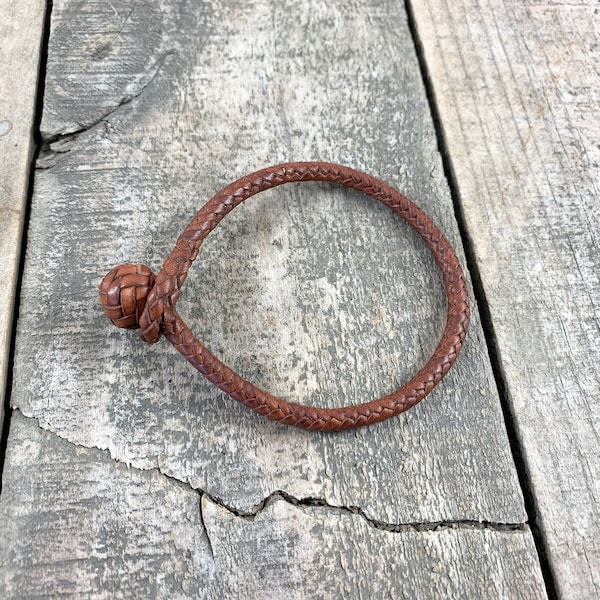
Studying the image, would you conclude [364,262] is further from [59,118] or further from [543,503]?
[59,118]

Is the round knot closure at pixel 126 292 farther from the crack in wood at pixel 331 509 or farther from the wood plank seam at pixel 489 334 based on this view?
the wood plank seam at pixel 489 334

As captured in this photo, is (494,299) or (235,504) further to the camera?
(494,299)

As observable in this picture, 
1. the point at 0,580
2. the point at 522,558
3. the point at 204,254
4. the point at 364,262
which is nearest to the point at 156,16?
the point at 204,254

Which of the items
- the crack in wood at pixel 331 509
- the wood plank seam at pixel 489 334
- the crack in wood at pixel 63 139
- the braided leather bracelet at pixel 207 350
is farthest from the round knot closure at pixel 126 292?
the wood plank seam at pixel 489 334

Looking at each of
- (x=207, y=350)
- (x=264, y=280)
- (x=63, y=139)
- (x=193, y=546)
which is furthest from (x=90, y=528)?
(x=63, y=139)

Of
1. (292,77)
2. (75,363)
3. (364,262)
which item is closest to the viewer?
(75,363)

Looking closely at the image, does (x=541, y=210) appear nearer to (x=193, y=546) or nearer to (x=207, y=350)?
(x=207, y=350)
